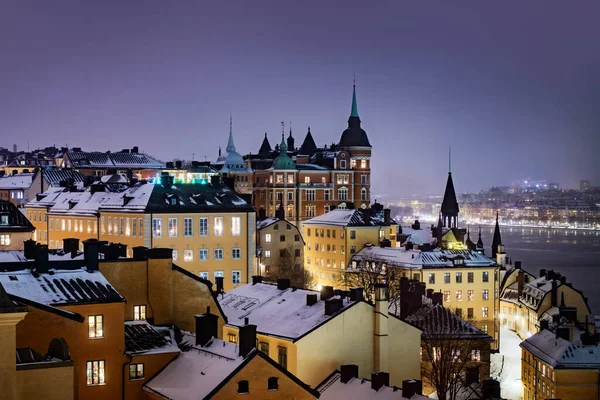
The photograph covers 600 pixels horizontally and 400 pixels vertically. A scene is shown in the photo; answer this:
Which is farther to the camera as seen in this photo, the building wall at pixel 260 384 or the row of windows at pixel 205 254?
the row of windows at pixel 205 254

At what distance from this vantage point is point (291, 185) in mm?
105312

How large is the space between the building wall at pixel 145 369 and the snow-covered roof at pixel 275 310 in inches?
236

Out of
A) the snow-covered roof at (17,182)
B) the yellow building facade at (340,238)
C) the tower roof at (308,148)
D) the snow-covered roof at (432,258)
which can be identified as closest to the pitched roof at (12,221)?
the snow-covered roof at (432,258)

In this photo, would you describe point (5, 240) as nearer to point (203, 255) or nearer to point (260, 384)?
point (203, 255)

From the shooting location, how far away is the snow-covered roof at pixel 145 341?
25188 millimetres

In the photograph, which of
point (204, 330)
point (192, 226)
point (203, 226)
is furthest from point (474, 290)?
point (204, 330)

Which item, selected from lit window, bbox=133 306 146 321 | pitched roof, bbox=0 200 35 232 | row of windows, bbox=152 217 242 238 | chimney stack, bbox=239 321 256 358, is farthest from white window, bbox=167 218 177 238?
chimney stack, bbox=239 321 256 358

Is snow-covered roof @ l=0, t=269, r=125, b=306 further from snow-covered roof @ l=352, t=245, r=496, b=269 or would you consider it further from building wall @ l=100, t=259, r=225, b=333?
snow-covered roof @ l=352, t=245, r=496, b=269

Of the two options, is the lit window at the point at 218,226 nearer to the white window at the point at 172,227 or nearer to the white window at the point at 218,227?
the white window at the point at 218,227

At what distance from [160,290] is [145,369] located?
479 cm

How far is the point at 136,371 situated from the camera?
2470cm

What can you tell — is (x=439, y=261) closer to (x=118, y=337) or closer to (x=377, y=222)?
(x=377, y=222)

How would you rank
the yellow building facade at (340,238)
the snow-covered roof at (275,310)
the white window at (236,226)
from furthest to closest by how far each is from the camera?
the yellow building facade at (340,238), the white window at (236,226), the snow-covered roof at (275,310)

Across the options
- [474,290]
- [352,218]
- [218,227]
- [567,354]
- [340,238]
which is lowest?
[567,354]
